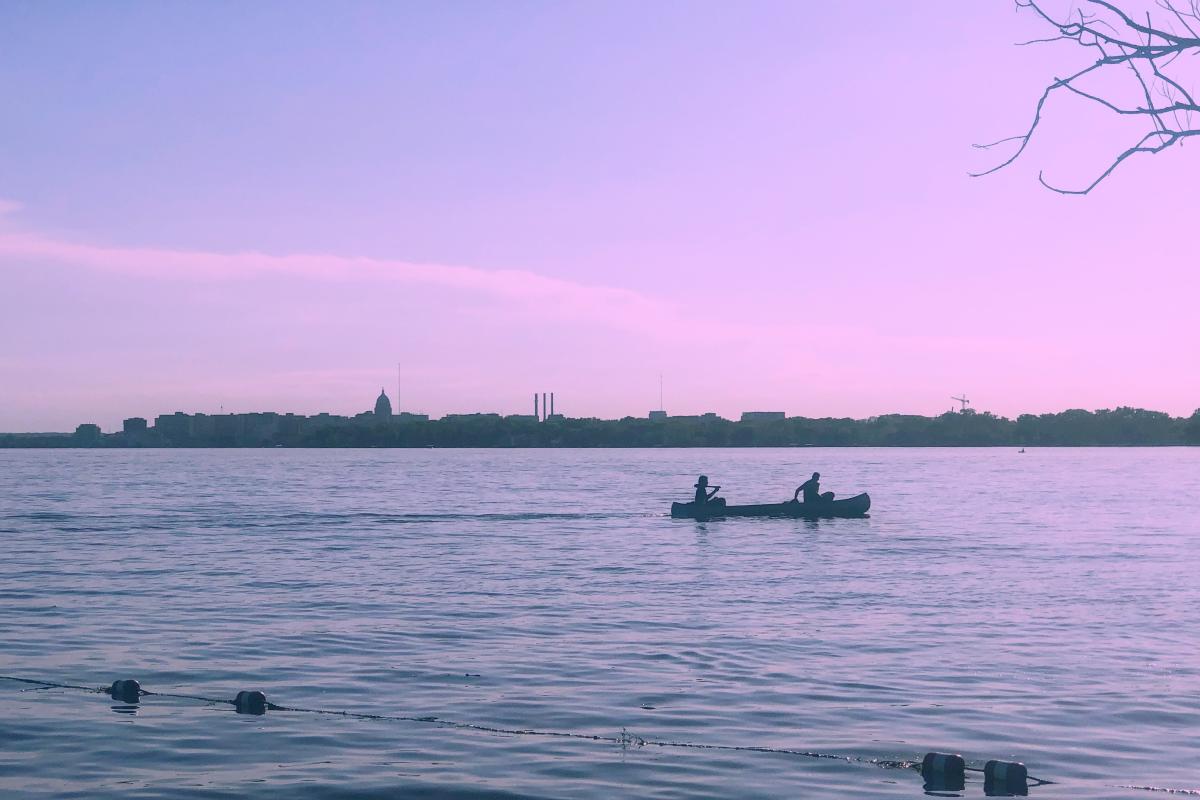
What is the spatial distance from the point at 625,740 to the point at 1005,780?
4079mm

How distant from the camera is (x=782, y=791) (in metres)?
12.1

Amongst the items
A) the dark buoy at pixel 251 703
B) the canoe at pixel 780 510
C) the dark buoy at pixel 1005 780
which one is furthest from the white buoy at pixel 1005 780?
the canoe at pixel 780 510

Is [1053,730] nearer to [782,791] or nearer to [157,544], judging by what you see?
[782,791]

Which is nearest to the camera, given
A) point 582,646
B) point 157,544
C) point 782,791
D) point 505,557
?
point 782,791

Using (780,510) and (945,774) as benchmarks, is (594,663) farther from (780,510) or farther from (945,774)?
(780,510)

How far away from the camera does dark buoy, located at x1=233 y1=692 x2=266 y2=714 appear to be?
49.6ft

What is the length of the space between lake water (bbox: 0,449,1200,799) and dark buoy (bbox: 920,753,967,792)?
0.76ft

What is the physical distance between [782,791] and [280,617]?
15.0m

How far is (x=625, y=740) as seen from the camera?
14.0 m

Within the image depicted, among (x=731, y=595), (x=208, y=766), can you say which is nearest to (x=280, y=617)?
(x=731, y=595)

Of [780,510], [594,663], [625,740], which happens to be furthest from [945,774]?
[780,510]

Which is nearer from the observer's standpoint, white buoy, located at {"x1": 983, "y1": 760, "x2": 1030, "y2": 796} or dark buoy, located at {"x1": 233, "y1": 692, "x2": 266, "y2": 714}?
white buoy, located at {"x1": 983, "y1": 760, "x2": 1030, "y2": 796}

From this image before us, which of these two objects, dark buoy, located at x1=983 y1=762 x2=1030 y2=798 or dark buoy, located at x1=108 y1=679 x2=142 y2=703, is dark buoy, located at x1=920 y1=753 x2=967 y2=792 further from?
dark buoy, located at x1=108 y1=679 x2=142 y2=703

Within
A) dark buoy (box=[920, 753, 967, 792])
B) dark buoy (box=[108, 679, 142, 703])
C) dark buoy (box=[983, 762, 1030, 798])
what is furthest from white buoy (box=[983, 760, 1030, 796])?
dark buoy (box=[108, 679, 142, 703])
